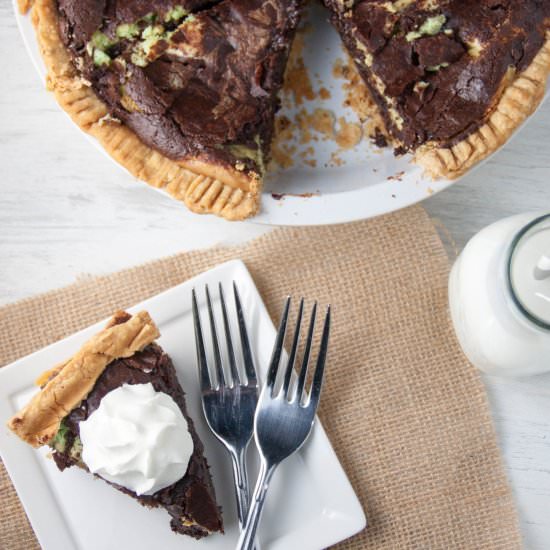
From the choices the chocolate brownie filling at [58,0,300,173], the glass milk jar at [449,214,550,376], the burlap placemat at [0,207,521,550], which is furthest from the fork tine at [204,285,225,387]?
the glass milk jar at [449,214,550,376]

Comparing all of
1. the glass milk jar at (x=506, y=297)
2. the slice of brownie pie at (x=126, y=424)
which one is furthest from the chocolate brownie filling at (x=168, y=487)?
the glass milk jar at (x=506, y=297)

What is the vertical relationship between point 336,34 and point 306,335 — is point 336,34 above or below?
above

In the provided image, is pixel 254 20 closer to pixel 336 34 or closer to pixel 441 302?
pixel 336 34

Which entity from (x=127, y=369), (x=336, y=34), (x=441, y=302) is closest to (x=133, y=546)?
(x=127, y=369)

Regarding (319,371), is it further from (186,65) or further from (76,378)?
(186,65)

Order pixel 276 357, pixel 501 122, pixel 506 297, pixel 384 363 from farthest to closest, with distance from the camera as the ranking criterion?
pixel 384 363
pixel 276 357
pixel 501 122
pixel 506 297

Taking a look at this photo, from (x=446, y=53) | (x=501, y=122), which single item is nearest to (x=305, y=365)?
Result: (x=501, y=122)

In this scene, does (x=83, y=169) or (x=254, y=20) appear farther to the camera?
(x=83, y=169)

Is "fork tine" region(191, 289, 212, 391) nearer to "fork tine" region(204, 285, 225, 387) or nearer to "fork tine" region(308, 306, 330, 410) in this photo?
"fork tine" region(204, 285, 225, 387)
